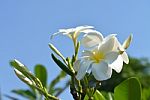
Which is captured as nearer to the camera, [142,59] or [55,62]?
[55,62]

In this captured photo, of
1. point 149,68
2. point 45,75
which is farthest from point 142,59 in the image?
point 45,75

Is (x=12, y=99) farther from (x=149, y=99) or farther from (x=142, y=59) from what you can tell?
(x=142, y=59)

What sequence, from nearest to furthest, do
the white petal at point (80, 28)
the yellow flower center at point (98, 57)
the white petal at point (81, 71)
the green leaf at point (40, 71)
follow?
the white petal at point (81, 71)
the yellow flower center at point (98, 57)
the white petal at point (80, 28)
the green leaf at point (40, 71)

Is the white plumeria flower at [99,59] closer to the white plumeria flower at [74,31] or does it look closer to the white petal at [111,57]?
the white petal at [111,57]

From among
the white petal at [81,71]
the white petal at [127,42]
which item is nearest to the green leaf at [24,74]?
the white petal at [81,71]

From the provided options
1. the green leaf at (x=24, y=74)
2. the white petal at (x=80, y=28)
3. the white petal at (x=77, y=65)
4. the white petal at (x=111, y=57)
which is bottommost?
the white petal at (x=111, y=57)

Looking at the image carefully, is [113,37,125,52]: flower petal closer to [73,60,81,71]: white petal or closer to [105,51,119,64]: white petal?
[105,51,119,64]: white petal

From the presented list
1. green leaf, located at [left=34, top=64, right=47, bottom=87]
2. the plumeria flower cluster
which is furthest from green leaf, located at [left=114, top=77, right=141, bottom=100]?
green leaf, located at [left=34, top=64, right=47, bottom=87]
